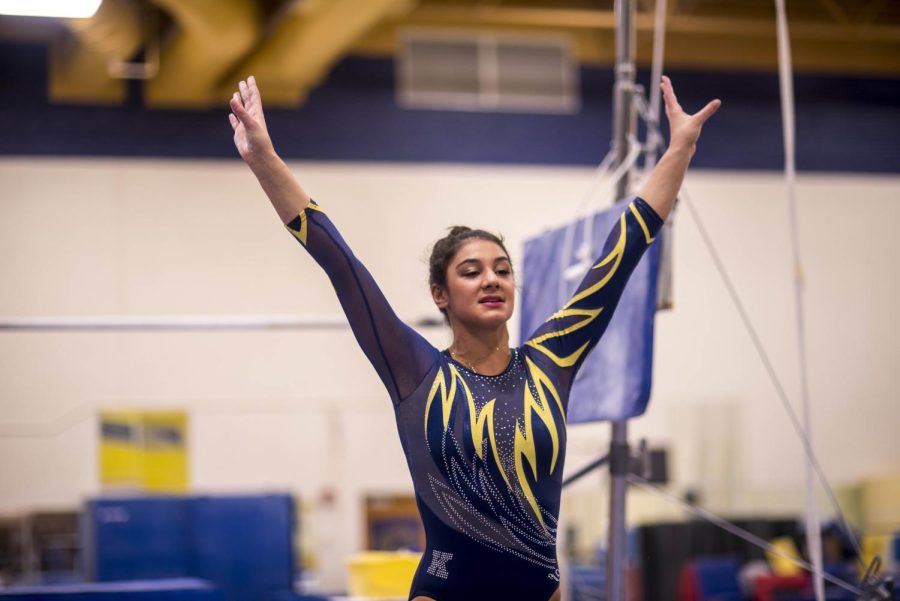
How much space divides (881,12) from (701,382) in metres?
3.97

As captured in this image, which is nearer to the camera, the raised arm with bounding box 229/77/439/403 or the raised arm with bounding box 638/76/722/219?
the raised arm with bounding box 229/77/439/403

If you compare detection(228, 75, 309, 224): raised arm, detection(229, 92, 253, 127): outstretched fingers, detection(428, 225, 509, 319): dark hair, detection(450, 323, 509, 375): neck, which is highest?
detection(229, 92, 253, 127): outstretched fingers

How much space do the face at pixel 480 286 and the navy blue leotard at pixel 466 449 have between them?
109mm

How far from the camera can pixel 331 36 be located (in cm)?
891

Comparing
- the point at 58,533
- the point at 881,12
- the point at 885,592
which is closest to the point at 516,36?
the point at 881,12

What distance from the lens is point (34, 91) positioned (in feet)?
32.7

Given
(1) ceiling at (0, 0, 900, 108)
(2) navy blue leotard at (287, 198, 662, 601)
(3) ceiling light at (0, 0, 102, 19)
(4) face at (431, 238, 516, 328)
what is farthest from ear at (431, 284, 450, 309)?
(1) ceiling at (0, 0, 900, 108)

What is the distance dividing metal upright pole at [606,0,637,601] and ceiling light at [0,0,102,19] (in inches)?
142

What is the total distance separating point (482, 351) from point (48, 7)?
460 centimetres

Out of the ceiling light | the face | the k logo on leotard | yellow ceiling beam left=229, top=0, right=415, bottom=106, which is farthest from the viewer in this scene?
yellow ceiling beam left=229, top=0, right=415, bottom=106

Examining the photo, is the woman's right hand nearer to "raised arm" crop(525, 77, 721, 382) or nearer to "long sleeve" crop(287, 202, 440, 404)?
"long sleeve" crop(287, 202, 440, 404)

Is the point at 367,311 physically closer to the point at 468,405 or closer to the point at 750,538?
the point at 468,405

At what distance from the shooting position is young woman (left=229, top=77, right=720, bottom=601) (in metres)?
2.27

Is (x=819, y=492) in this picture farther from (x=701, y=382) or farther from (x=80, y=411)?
(x=80, y=411)
